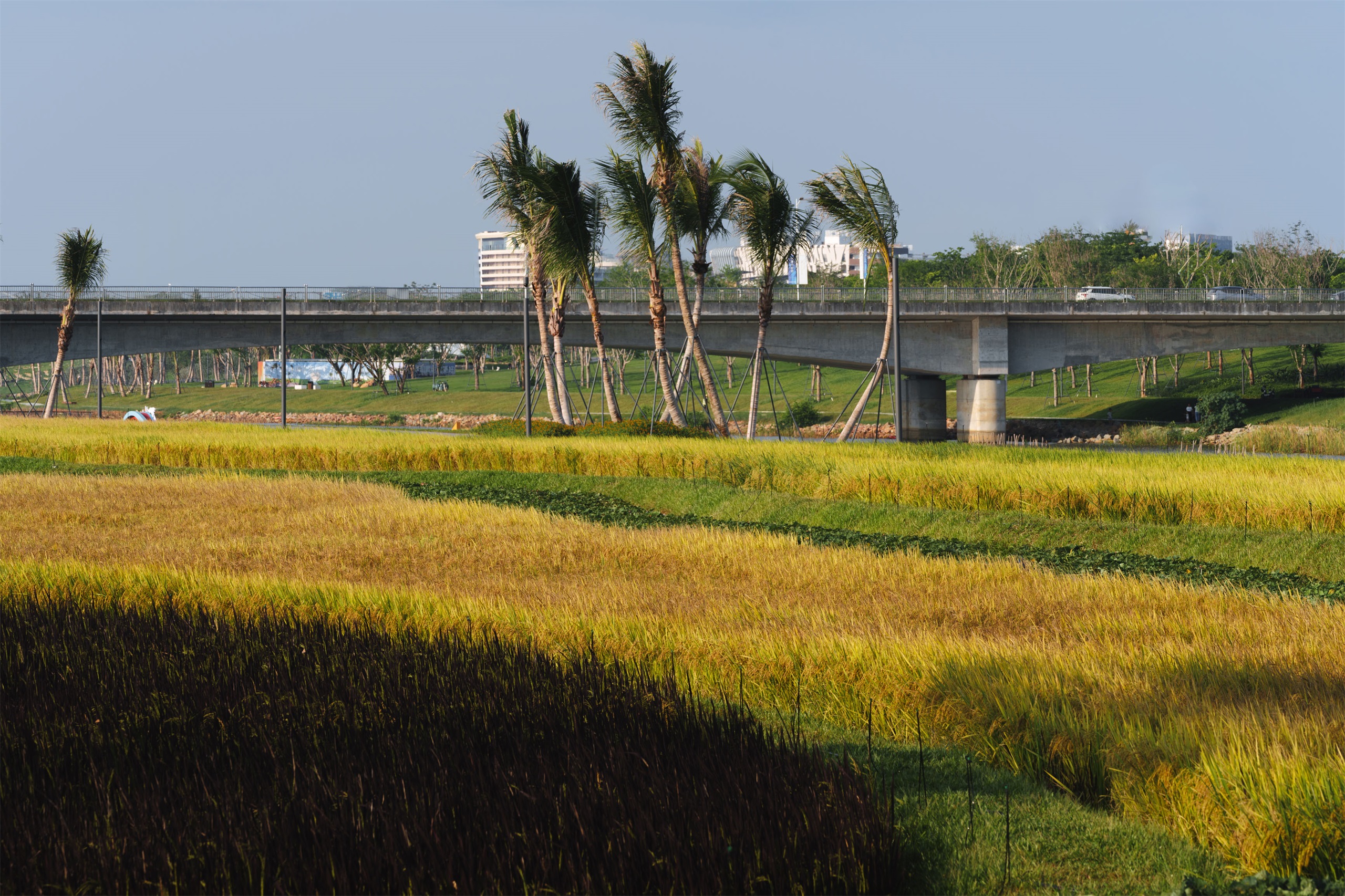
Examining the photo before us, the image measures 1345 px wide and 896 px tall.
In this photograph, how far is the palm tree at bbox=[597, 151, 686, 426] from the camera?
37969 millimetres

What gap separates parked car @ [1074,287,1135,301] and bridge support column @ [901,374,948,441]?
7.38m

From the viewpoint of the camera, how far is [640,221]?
38.4 meters

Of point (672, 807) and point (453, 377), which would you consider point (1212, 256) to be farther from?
point (672, 807)

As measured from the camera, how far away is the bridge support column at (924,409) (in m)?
56.2

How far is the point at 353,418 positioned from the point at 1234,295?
57.7m

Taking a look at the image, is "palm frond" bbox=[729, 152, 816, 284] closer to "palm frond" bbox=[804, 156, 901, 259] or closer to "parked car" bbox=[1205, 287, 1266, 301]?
"palm frond" bbox=[804, 156, 901, 259]

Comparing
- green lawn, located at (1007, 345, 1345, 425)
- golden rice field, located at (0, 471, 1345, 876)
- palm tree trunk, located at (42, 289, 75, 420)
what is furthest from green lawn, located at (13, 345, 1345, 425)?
golden rice field, located at (0, 471, 1345, 876)

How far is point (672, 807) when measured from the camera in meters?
4.99

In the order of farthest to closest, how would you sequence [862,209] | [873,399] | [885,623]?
1. [873,399]
2. [862,209]
3. [885,623]

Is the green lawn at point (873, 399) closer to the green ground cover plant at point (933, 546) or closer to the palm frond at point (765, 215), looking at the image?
the palm frond at point (765, 215)

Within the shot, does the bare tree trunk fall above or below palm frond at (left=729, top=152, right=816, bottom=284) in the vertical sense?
below

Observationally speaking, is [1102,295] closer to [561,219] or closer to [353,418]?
[561,219]

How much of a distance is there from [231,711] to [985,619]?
6499mm

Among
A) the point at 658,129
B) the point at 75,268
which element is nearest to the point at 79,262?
the point at 75,268
